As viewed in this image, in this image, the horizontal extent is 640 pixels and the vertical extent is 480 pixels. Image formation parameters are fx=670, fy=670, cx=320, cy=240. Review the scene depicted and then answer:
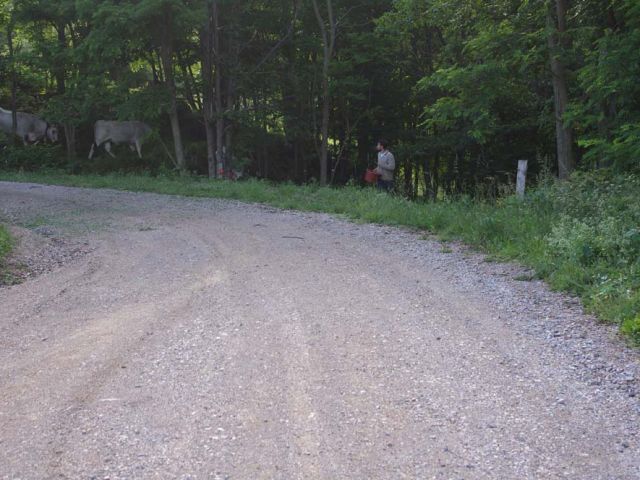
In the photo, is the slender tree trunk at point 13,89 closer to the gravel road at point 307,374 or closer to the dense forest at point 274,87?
the dense forest at point 274,87

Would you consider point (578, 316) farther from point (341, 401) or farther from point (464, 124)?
point (464, 124)

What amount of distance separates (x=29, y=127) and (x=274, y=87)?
1012 cm

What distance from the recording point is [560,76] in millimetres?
14273

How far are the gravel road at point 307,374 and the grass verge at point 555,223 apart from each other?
37 centimetres

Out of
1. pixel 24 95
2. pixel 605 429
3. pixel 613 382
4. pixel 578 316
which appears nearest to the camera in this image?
pixel 605 429

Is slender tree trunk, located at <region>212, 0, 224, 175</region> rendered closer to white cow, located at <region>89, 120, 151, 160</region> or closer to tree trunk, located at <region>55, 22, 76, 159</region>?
white cow, located at <region>89, 120, 151, 160</region>

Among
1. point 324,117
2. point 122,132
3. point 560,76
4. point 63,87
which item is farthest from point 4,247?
point 63,87

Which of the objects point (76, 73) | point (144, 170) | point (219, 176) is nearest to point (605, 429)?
point (219, 176)

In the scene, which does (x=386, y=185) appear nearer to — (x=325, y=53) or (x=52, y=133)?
(x=325, y=53)

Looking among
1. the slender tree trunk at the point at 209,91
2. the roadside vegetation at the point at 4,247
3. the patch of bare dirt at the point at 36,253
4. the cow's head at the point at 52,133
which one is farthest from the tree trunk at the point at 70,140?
the roadside vegetation at the point at 4,247

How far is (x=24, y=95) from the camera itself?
26.5m

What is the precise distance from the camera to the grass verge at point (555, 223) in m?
6.59

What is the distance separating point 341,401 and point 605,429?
62.3 inches

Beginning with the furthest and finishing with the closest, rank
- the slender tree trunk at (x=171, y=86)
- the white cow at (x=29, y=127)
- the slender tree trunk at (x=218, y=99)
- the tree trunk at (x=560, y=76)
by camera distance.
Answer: the white cow at (x=29, y=127) → the slender tree trunk at (x=218, y=99) → the slender tree trunk at (x=171, y=86) → the tree trunk at (x=560, y=76)
